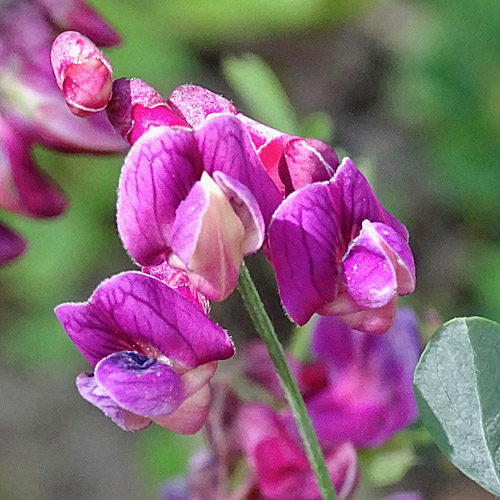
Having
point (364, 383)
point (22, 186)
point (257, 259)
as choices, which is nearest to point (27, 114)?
point (22, 186)

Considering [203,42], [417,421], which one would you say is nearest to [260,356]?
[417,421]

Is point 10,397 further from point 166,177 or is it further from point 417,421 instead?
point 166,177

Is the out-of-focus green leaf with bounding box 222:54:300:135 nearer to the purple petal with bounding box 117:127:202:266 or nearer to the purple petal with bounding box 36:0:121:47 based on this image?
the purple petal with bounding box 36:0:121:47

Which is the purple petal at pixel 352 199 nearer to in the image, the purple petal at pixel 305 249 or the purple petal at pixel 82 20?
the purple petal at pixel 305 249

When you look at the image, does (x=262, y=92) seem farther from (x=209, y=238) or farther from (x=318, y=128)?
(x=209, y=238)

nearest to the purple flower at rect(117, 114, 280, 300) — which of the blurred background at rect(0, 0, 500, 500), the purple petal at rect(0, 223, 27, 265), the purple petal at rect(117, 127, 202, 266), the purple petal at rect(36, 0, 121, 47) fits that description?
the purple petal at rect(117, 127, 202, 266)

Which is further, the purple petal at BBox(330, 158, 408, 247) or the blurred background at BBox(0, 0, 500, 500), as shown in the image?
the blurred background at BBox(0, 0, 500, 500)
